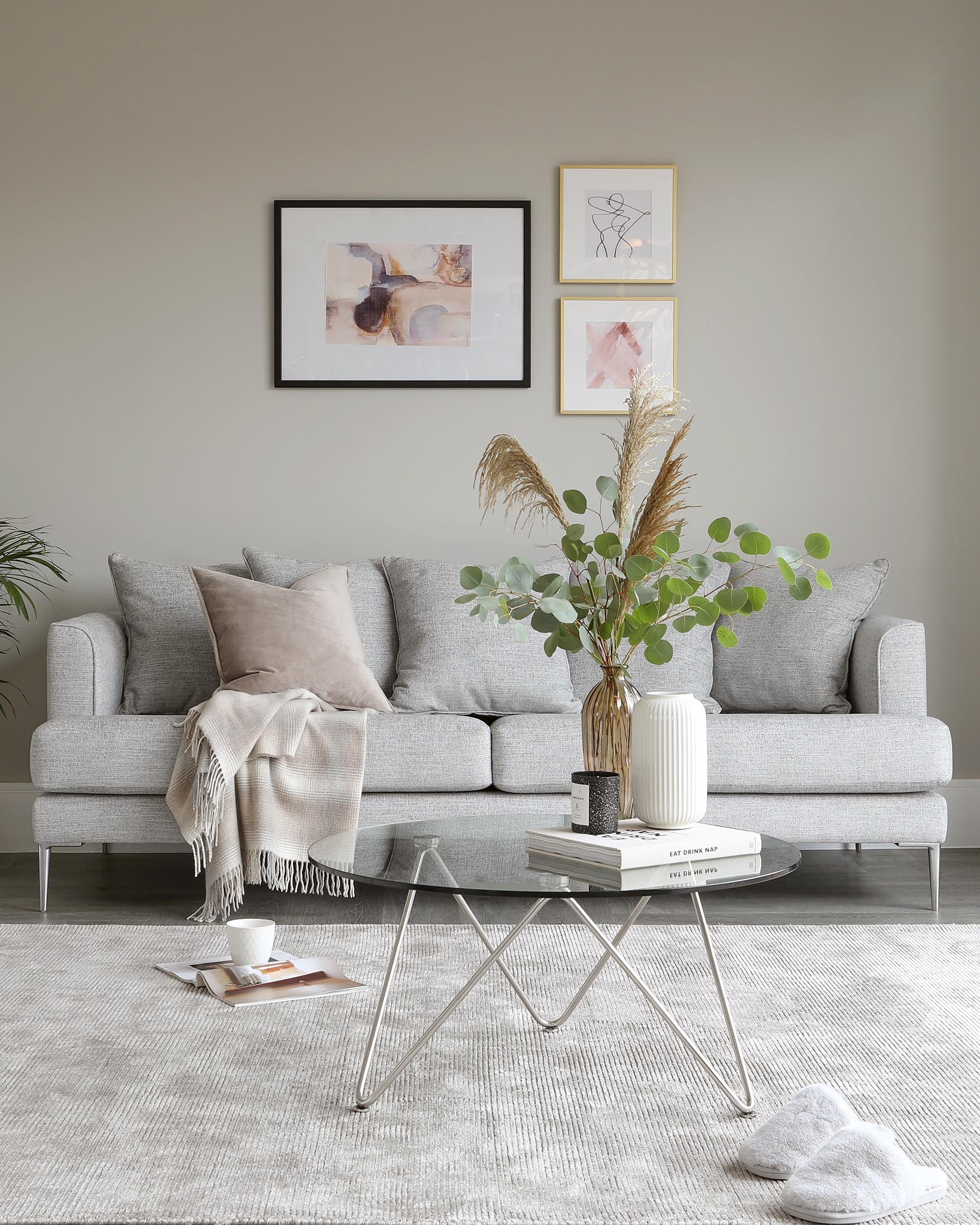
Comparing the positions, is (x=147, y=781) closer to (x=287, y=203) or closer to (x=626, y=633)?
(x=626, y=633)

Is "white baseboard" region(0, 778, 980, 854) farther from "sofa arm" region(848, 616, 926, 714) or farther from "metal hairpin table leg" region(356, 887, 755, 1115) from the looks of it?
"metal hairpin table leg" region(356, 887, 755, 1115)

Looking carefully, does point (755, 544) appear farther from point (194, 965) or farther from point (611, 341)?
point (611, 341)

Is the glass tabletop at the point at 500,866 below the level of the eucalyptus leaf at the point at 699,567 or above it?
below

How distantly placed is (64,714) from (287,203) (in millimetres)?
1951

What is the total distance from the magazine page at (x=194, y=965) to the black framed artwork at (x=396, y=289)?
2147 mm

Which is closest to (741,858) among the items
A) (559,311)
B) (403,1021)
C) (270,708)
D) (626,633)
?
(626,633)

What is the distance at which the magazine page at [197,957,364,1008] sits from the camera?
2508 mm

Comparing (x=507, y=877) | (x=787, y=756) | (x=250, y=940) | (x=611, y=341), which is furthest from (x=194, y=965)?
(x=611, y=341)

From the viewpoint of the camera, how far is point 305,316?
4230 millimetres

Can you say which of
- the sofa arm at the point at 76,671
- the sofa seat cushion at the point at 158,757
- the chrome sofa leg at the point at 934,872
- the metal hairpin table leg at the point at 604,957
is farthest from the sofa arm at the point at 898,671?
the sofa arm at the point at 76,671

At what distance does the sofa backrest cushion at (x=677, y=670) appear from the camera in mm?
3783

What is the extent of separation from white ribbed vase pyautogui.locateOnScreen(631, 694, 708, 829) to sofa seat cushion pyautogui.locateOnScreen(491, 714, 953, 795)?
1.18 meters

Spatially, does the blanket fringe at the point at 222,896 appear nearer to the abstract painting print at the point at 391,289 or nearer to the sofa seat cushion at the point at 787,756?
the sofa seat cushion at the point at 787,756

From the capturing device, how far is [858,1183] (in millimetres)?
1618
